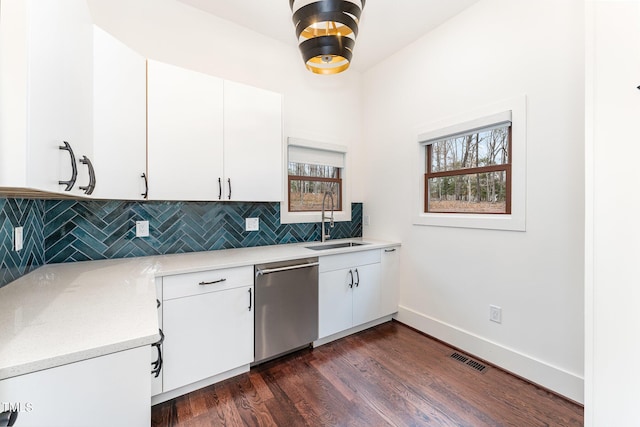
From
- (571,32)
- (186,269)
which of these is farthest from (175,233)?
(571,32)

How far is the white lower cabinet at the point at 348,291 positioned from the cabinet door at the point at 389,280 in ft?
0.19

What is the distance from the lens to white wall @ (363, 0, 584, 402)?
6.12ft

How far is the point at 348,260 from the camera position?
2.66m

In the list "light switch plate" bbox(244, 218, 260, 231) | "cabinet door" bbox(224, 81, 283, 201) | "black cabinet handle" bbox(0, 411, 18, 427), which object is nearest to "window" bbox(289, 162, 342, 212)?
"light switch plate" bbox(244, 218, 260, 231)

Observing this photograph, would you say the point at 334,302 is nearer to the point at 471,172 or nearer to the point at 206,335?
the point at 206,335

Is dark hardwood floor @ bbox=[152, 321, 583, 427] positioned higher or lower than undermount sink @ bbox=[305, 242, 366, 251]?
lower

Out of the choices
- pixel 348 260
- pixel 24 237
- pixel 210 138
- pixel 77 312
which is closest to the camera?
pixel 77 312

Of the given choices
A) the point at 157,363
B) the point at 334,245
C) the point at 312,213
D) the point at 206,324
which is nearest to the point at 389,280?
the point at 334,245

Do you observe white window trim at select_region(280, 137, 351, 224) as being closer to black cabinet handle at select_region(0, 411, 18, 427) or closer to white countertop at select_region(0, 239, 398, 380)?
white countertop at select_region(0, 239, 398, 380)

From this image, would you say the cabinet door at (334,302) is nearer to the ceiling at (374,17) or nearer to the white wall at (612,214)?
the white wall at (612,214)

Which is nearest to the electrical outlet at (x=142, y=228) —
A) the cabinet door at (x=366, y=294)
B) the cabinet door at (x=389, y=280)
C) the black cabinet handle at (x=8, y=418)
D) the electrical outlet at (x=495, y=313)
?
the black cabinet handle at (x=8, y=418)

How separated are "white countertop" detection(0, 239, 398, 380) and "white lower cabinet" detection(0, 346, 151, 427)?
0.10 feet

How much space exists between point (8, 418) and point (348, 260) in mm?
2250

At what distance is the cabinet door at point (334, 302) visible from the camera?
2496 mm
